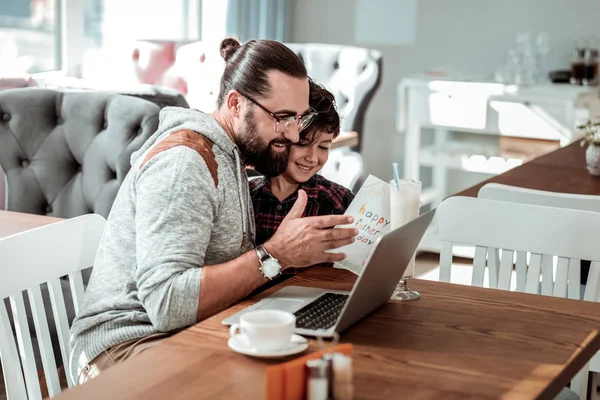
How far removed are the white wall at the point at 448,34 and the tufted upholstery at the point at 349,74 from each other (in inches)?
44.0

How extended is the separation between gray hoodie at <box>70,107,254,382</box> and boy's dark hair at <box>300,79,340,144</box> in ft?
0.79

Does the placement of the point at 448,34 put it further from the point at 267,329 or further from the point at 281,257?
the point at 267,329

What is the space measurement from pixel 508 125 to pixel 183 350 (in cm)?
332

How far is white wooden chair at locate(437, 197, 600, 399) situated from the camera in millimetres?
1828

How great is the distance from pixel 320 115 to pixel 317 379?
3.21ft

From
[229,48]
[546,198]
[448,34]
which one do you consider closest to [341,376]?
[229,48]

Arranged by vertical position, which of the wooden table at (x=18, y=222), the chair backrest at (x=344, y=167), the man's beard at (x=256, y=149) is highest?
the man's beard at (x=256, y=149)

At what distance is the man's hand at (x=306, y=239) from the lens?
1.57 m

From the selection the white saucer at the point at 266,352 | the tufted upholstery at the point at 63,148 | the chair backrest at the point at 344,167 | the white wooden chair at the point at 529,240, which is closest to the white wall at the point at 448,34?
the chair backrest at the point at 344,167

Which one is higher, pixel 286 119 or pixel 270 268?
pixel 286 119

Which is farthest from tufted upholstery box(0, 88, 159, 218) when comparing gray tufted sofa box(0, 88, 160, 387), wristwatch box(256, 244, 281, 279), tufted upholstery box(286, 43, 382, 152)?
tufted upholstery box(286, 43, 382, 152)

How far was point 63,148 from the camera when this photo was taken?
2.69 metres

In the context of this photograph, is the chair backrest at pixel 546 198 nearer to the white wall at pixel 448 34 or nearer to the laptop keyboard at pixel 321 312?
the laptop keyboard at pixel 321 312

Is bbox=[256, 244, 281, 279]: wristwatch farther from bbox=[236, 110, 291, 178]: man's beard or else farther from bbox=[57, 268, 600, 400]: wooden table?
bbox=[236, 110, 291, 178]: man's beard
